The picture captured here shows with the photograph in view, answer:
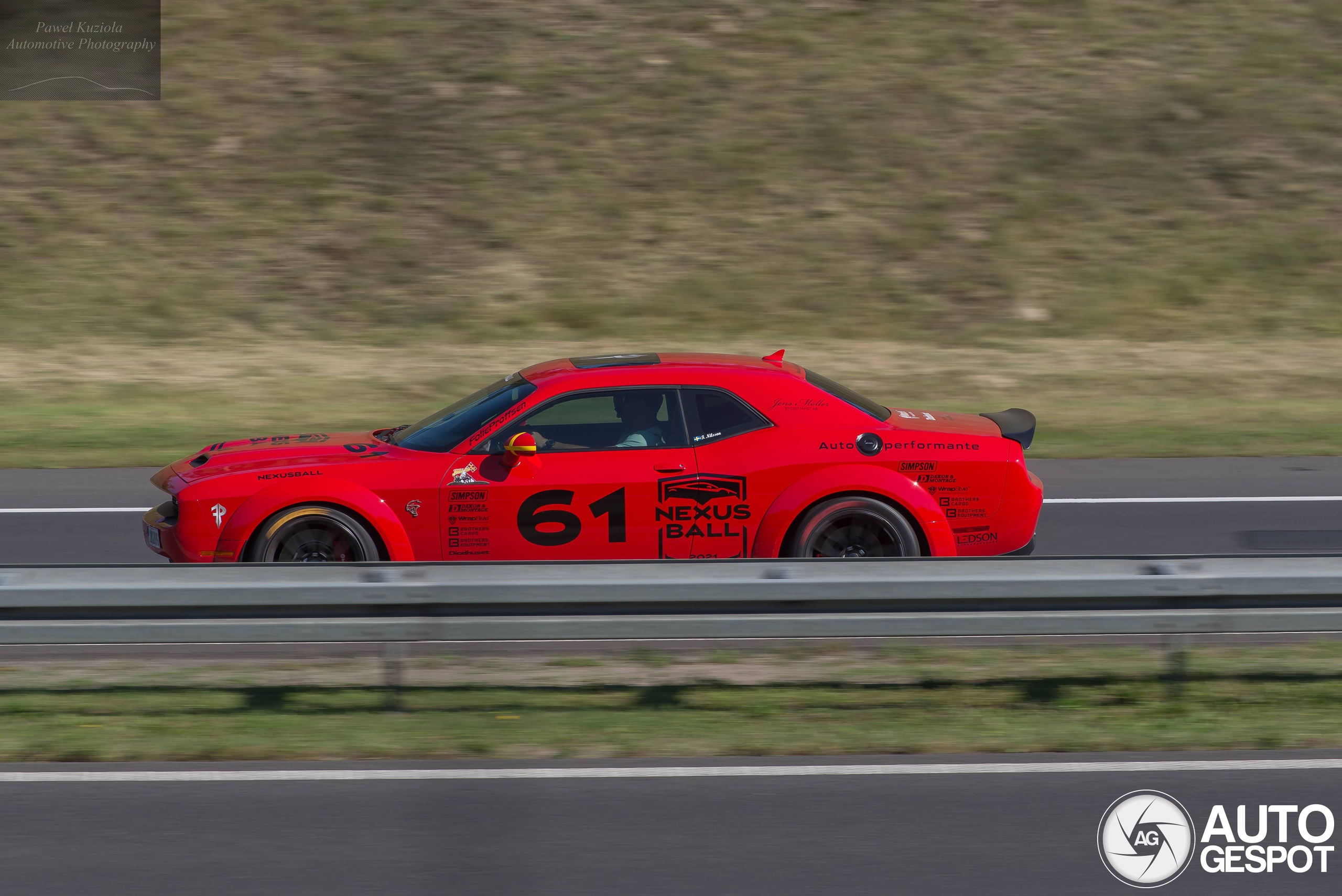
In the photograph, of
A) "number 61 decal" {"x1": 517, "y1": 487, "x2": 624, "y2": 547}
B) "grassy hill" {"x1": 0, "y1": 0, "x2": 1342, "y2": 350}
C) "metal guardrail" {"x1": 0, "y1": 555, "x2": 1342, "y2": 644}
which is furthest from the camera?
"grassy hill" {"x1": 0, "y1": 0, "x2": 1342, "y2": 350}

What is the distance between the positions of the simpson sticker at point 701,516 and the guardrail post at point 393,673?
69.0 inches

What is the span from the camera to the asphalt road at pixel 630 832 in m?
4.46

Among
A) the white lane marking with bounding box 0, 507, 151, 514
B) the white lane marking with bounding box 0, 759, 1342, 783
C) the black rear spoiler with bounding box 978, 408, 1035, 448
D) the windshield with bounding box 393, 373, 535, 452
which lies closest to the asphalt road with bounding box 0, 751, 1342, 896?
the white lane marking with bounding box 0, 759, 1342, 783

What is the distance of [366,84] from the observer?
2447cm

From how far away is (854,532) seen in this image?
25.7 ft

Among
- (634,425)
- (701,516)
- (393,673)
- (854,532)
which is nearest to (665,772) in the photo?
(393,673)

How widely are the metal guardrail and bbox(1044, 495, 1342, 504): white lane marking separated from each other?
5136mm

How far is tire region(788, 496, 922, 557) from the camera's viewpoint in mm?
7746

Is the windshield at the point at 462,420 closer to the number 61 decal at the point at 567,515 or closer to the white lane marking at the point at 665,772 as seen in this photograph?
the number 61 decal at the point at 567,515

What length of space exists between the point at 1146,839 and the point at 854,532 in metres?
3.25

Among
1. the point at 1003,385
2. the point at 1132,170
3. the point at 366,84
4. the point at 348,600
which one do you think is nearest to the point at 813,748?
the point at 348,600

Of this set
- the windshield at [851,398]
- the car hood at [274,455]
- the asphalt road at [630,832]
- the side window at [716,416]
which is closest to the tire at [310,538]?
the car hood at [274,455]

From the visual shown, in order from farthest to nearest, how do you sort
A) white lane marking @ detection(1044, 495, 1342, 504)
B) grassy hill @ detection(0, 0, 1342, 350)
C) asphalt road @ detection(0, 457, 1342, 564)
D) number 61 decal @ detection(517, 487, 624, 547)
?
grassy hill @ detection(0, 0, 1342, 350) < white lane marking @ detection(1044, 495, 1342, 504) < asphalt road @ detection(0, 457, 1342, 564) < number 61 decal @ detection(517, 487, 624, 547)

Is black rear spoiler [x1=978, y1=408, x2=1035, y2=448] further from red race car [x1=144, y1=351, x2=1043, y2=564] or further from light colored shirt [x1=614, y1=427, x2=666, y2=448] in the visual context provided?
light colored shirt [x1=614, y1=427, x2=666, y2=448]
